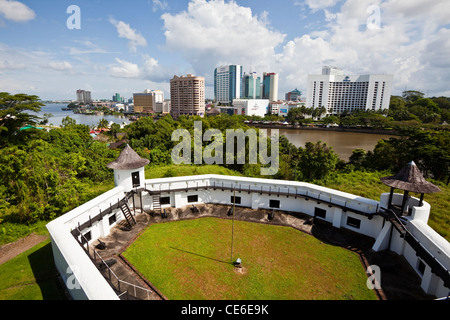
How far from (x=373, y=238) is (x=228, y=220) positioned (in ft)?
31.8

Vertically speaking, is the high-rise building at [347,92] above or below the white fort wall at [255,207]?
above

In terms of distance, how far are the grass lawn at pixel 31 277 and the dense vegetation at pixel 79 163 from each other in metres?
3.54

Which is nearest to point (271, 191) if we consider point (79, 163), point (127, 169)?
point (127, 169)

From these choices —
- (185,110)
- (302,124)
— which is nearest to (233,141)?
(302,124)

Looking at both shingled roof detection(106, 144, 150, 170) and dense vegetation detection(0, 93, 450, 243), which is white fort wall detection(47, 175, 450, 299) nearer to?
shingled roof detection(106, 144, 150, 170)

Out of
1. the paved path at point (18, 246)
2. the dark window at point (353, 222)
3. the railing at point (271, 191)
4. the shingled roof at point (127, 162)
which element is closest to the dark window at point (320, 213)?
the railing at point (271, 191)

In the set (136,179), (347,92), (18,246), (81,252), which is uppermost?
(347,92)

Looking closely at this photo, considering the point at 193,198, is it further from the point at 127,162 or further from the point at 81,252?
the point at 81,252

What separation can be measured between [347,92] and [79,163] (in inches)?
5984

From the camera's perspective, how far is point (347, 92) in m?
141

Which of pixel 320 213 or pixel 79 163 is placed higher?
pixel 79 163

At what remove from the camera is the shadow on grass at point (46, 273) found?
11664mm

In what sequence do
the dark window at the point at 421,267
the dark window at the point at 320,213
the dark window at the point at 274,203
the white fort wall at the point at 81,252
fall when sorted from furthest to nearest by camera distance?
the dark window at the point at 274,203 → the dark window at the point at 320,213 → the dark window at the point at 421,267 → the white fort wall at the point at 81,252

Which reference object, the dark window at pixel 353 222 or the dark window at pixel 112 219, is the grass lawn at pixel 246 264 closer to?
the dark window at pixel 112 219
